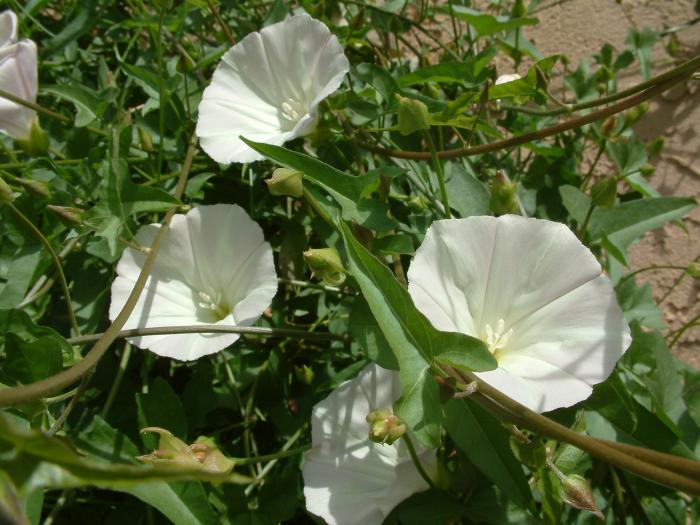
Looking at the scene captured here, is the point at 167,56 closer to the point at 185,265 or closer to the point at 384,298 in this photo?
the point at 185,265

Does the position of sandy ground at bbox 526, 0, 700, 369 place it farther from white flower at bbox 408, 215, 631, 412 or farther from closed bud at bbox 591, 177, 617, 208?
white flower at bbox 408, 215, 631, 412

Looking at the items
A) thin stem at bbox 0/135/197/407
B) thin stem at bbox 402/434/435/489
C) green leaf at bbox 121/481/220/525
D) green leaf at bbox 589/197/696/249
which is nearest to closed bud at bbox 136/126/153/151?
thin stem at bbox 0/135/197/407

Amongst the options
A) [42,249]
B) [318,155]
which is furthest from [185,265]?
[318,155]

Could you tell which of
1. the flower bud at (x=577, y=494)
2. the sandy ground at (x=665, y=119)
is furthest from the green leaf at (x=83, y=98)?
the sandy ground at (x=665, y=119)

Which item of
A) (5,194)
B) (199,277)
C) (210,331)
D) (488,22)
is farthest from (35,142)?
(488,22)

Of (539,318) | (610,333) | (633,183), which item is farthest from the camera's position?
(633,183)
